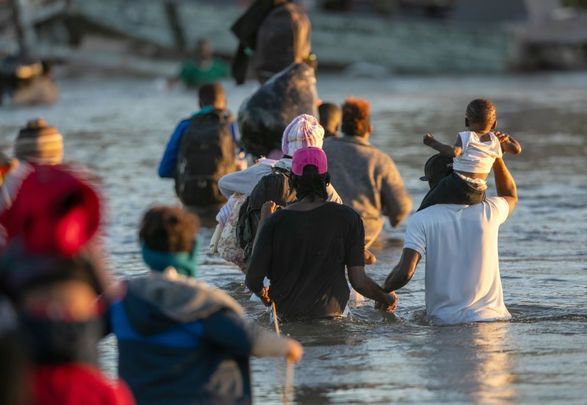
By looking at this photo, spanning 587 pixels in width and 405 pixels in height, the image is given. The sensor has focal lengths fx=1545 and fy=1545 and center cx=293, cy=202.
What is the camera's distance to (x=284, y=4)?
42.2 ft

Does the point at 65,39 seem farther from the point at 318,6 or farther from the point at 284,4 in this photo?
the point at 284,4

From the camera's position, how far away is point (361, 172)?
11.1 metres

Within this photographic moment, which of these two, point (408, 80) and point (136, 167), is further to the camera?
point (408, 80)

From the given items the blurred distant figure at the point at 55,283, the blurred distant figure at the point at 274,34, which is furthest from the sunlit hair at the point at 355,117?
the blurred distant figure at the point at 55,283

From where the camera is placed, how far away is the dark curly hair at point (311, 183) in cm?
793

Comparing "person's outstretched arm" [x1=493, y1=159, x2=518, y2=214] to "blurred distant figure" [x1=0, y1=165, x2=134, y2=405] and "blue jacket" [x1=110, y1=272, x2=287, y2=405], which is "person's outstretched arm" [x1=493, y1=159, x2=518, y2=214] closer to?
"blue jacket" [x1=110, y1=272, x2=287, y2=405]

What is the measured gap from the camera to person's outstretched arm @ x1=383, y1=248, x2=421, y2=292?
8.23m

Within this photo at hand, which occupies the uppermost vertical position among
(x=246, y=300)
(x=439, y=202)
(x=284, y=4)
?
(x=284, y=4)

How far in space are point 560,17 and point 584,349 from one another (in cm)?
3351

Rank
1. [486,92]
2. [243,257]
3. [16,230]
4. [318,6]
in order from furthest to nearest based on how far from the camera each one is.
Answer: [318,6] < [486,92] < [243,257] < [16,230]

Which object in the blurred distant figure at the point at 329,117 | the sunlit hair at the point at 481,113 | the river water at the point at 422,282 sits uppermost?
the sunlit hair at the point at 481,113

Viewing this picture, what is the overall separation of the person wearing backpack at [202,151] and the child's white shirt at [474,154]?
533cm

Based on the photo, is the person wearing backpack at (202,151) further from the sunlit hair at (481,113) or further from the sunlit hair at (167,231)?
the sunlit hair at (167,231)

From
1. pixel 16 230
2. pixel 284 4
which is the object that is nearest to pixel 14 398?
pixel 16 230
